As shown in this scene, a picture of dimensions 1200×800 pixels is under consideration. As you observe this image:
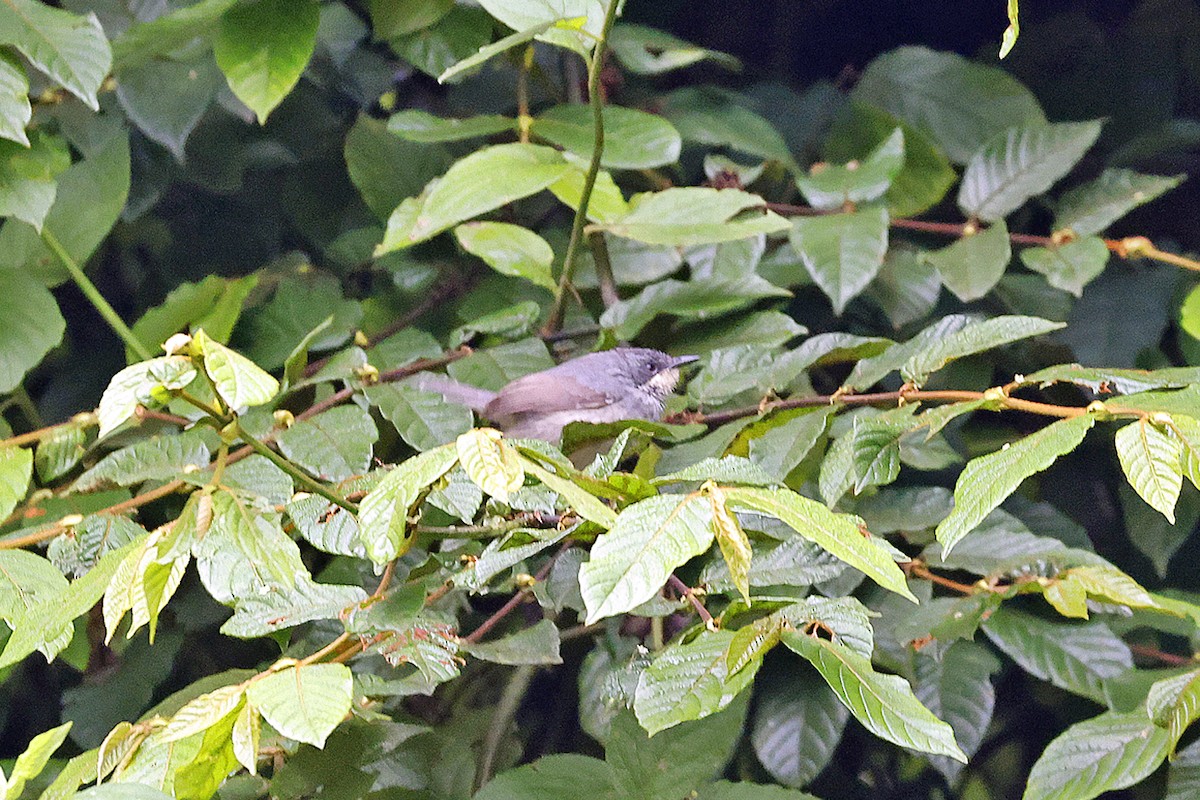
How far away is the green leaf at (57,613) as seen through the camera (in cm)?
66

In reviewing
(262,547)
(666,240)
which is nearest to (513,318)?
(666,240)

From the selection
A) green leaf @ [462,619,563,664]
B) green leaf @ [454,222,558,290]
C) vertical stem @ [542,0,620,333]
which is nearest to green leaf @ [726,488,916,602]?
green leaf @ [462,619,563,664]

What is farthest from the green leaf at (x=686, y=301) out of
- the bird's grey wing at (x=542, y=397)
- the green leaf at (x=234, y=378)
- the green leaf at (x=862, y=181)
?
the green leaf at (x=234, y=378)

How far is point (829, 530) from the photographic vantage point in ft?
1.91

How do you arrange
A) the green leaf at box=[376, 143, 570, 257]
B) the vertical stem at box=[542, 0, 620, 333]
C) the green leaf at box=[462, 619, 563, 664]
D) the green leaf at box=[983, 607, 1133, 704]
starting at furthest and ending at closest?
1. the green leaf at box=[376, 143, 570, 257]
2. the green leaf at box=[983, 607, 1133, 704]
3. the vertical stem at box=[542, 0, 620, 333]
4. the green leaf at box=[462, 619, 563, 664]

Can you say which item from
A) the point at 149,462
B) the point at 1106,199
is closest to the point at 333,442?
the point at 149,462

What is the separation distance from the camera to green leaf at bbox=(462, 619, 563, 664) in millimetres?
770

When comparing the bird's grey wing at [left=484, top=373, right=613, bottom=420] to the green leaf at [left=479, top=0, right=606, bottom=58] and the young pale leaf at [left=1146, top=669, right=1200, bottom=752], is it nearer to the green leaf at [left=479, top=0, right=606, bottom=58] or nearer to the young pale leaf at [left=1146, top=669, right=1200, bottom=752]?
the green leaf at [left=479, top=0, right=606, bottom=58]

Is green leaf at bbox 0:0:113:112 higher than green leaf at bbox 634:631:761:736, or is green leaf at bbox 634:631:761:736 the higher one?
green leaf at bbox 0:0:113:112

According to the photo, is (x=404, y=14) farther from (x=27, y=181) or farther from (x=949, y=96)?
(x=949, y=96)

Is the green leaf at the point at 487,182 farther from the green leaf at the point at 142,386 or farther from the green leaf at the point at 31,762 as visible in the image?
the green leaf at the point at 31,762

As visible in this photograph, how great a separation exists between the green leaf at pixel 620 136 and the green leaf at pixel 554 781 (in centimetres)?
75

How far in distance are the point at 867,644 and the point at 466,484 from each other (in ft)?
1.00

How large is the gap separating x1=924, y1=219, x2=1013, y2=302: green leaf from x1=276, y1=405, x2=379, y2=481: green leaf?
752 millimetres
